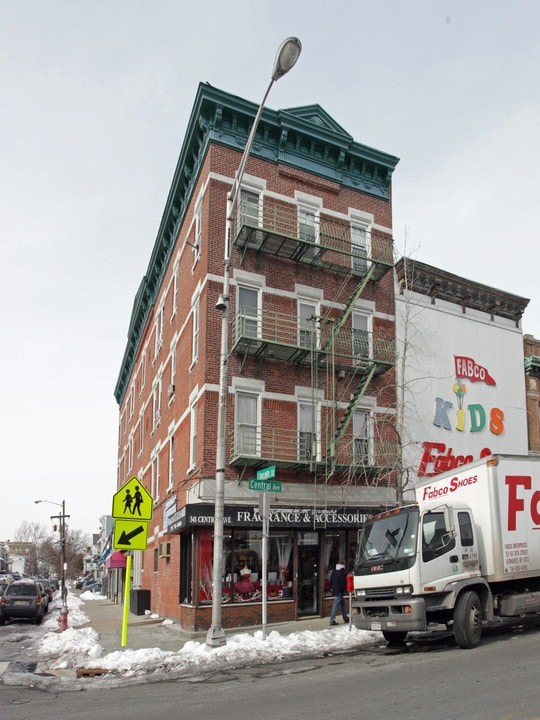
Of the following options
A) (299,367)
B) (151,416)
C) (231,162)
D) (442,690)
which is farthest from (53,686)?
(151,416)

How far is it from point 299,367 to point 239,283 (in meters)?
3.28

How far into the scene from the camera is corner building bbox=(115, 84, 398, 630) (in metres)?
19.5

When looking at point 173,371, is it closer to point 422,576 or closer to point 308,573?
point 308,573

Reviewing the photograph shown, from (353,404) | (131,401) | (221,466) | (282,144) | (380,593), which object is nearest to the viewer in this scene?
(380,593)

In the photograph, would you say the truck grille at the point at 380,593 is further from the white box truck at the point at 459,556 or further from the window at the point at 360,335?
the window at the point at 360,335

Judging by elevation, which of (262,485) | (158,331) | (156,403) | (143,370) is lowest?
(262,485)

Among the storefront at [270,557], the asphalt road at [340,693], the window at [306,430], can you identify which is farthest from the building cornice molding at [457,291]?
the asphalt road at [340,693]

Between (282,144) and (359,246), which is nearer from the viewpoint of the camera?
(282,144)

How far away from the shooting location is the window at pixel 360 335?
2281cm

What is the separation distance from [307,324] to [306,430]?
3.49 metres

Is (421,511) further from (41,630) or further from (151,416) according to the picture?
(151,416)

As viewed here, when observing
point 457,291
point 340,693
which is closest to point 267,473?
point 340,693

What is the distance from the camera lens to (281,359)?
69.7 ft

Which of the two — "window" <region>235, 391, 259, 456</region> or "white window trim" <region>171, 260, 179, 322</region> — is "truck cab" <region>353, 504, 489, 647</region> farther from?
"white window trim" <region>171, 260, 179, 322</region>
